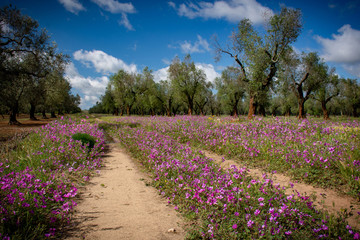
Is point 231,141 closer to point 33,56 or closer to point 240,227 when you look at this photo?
point 240,227

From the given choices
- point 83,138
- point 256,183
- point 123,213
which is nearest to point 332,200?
point 256,183

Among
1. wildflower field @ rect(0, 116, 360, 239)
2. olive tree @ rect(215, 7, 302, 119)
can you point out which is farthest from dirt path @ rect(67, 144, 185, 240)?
olive tree @ rect(215, 7, 302, 119)

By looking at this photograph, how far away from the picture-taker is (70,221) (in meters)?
3.36

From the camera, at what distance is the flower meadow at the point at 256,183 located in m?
2.77

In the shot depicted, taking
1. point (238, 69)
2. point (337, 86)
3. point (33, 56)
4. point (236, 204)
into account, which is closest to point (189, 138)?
point (236, 204)

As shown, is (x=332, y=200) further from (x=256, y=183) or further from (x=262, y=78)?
(x=262, y=78)

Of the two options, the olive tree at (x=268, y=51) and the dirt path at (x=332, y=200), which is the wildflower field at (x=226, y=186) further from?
the olive tree at (x=268, y=51)

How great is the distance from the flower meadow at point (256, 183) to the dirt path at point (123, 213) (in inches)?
14.3

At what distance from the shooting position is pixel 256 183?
3943mm

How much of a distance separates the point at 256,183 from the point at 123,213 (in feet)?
9.84

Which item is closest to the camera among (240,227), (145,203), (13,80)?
(240,227)

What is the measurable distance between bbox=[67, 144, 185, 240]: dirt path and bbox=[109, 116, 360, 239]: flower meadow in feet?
1.20

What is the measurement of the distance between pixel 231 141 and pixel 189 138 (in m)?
3.05

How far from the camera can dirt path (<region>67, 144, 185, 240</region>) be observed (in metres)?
3.07
